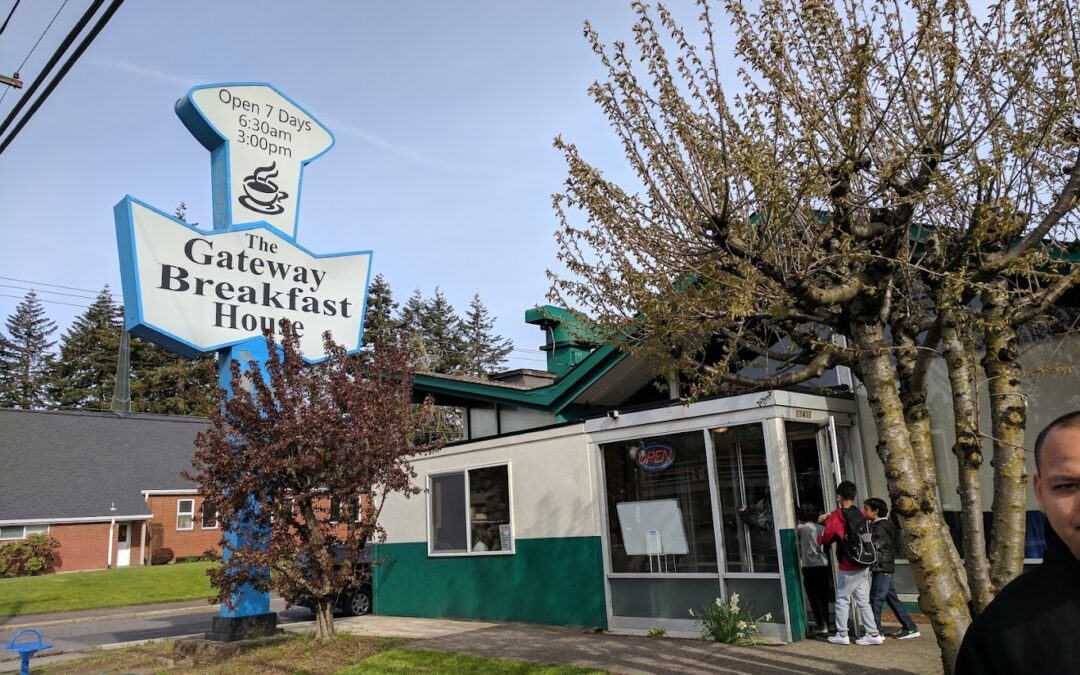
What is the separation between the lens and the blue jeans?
30.1 ft

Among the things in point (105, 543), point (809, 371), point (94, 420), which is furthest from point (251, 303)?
point (94, 420)

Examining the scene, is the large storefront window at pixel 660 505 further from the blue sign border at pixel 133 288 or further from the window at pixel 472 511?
the blue sign border at pixel 133 288

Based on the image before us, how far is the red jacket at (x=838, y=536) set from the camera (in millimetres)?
9078

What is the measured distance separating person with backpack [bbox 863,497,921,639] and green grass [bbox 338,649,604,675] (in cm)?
336

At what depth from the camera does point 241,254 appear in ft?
41.8

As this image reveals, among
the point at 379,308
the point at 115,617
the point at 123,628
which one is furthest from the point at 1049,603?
the point at 379,308

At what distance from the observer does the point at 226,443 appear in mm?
10562

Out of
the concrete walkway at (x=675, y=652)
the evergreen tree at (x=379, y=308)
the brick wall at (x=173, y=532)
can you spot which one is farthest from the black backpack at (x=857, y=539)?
the evergreen tree at (x=379, y=308)

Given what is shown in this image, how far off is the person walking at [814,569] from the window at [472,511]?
16.0ft

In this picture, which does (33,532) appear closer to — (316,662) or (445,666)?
(316,662)

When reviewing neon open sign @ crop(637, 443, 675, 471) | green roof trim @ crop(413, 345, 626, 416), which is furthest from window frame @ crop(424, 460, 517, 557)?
neon open sign @ crop(637, 443, 675, 471)

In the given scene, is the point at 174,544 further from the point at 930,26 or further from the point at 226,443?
the point at 930,26

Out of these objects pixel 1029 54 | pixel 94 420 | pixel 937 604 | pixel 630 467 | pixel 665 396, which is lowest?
pixel 937 604

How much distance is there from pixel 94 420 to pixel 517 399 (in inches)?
1329
